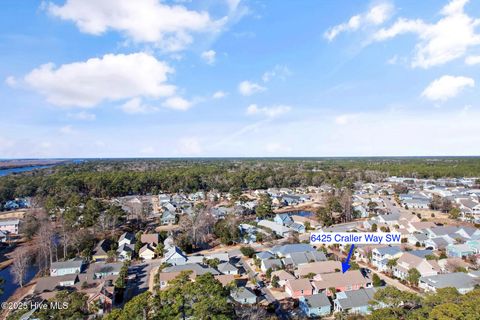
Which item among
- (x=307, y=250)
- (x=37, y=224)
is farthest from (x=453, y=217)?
(x=37, y=224)

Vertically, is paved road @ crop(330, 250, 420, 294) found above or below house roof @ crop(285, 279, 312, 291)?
below

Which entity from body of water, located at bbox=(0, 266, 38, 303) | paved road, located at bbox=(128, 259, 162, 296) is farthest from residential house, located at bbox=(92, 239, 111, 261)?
body of water, located at bbox=(0, 266, 38, 303)

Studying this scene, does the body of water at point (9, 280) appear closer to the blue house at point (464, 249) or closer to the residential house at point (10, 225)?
the residential house at point (10, 225)

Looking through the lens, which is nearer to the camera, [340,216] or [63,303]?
[63,303]

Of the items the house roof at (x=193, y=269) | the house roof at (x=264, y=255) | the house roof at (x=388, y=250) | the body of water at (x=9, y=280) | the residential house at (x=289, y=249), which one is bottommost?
the body of water at (x=9, y=280)

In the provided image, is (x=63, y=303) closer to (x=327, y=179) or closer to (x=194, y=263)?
(x=194, y=263)

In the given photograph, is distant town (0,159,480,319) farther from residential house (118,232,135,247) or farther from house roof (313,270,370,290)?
residential house (118,232,135,247)

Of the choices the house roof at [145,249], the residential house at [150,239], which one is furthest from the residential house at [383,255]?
the residential house at [150,239]
